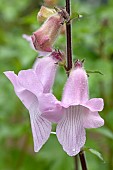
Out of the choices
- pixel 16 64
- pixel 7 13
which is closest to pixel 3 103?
pixel 16 64

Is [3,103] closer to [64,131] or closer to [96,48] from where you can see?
[96,48]

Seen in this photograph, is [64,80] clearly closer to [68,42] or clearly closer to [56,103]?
[68,42]

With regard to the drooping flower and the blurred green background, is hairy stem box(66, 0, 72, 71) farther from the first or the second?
the blurred green background

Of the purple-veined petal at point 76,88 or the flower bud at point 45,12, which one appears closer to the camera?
the purple-veined petal at point 76,88

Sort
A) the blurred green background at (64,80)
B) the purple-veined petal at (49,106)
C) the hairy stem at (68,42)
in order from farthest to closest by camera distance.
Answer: the blurred green background at (64,80) → the hairy stem at (68,42) → the purple-veined petal at (49,106)

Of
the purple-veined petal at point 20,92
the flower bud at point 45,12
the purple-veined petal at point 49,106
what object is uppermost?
the flower bud at point 45,12

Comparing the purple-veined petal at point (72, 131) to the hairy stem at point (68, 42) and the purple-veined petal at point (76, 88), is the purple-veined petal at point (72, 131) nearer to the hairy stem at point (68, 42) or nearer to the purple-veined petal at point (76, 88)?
the purple-veined petal at point (76, 88)

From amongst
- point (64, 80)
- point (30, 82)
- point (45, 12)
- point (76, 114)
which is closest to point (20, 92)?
point (30, 82)

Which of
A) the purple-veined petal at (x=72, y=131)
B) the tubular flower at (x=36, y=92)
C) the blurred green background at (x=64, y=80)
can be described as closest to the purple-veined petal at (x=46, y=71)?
the tubular flower at (x=36, y=92)
